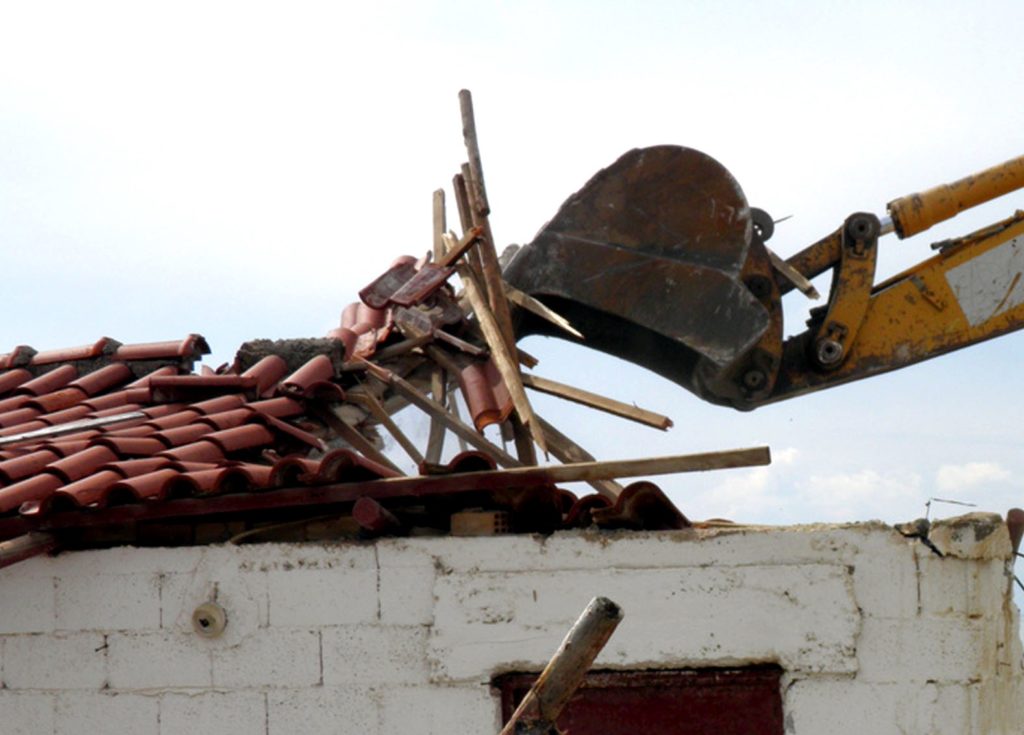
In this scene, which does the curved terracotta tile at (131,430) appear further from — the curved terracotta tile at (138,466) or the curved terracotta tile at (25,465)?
the curved terracotta tile at (138,466)

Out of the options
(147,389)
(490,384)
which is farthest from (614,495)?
(147,389)

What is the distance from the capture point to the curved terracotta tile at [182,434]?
311 inches

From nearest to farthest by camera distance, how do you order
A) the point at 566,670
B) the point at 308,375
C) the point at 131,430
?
the point at 566,670
the point at 131,430
the point at 308,375

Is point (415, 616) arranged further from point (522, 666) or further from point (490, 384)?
point (490, 384)

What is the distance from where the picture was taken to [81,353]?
988cm

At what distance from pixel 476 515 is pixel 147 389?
280 centimetres

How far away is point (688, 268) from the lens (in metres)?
8.86

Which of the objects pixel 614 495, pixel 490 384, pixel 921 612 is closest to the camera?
pixel 921 612

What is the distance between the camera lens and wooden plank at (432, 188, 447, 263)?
405 inches

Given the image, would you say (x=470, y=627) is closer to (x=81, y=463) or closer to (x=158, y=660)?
(x=158, y=660)

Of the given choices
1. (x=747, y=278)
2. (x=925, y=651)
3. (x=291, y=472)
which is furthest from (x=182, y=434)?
(x=925, y=651)

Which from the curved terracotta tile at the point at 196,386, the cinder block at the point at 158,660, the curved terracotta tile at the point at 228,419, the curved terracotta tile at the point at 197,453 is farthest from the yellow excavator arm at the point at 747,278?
the cinder block at the point at 158,660

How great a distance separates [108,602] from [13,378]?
10.3 feet

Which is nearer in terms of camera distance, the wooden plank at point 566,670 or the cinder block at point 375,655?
the wooden plank at point 566,670
